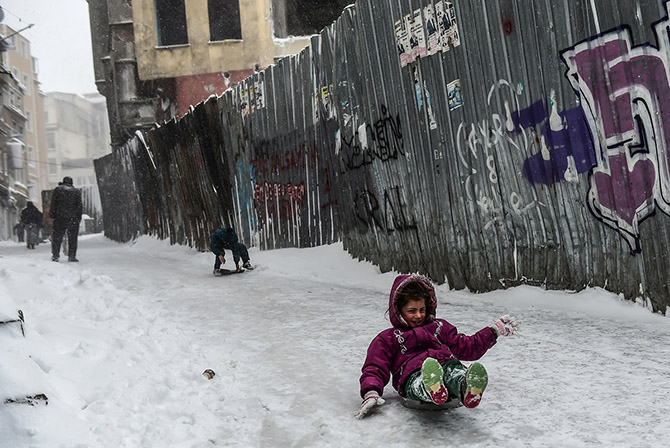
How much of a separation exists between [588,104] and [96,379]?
3.92 meters

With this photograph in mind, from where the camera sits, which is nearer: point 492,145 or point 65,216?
point 492,145

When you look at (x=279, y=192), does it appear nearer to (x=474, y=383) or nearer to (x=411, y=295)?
(x=411, y=295)

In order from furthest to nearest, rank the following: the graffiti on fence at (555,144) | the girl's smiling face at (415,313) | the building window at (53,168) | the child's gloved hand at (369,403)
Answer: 1. the building window at (53,168)
2. the graffiti on fence at (555,144)
3. the girl's smiling face at (415,313)
4. the child's gloved hand at (369,403)

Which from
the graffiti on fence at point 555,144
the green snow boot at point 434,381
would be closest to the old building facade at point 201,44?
the graffiti on fence at point 555,144

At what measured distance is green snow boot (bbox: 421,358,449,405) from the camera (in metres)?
3.07

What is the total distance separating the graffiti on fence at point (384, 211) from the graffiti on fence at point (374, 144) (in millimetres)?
376

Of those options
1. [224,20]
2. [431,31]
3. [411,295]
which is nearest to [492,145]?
[431,31]

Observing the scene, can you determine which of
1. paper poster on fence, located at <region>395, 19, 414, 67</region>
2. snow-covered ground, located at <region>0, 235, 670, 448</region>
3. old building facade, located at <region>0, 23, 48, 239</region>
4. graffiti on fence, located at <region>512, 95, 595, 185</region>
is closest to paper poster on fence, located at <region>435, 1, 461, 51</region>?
paper poster on fence, located at <region>395, 19, 414, 67</region>

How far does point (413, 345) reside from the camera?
11.8 ft

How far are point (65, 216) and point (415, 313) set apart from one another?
36.0 ft

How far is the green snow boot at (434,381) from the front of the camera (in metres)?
3.07

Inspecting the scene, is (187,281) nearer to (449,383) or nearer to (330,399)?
(330,399)

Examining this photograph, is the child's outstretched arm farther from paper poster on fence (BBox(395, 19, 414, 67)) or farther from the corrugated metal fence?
paper poster on fence (BBox(395, 19, 414, 67))

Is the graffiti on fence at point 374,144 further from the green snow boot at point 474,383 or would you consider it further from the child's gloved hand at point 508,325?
the green snow boot at point 474,383
